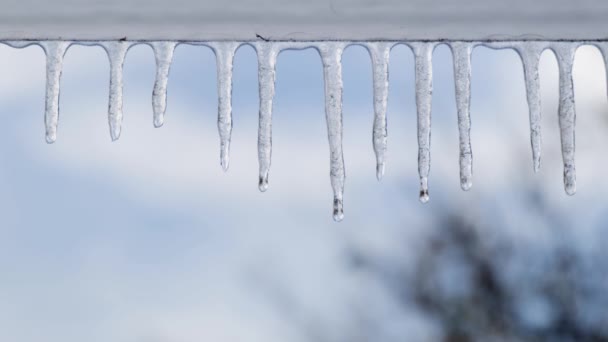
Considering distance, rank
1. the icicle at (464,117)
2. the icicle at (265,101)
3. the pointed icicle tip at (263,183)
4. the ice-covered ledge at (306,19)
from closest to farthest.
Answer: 1. the ice-covered ledge at (306,19)
2. the icicle at (265,101)
3. the icicle at (464,117)
4. the pointed icicle tip at (263,183)

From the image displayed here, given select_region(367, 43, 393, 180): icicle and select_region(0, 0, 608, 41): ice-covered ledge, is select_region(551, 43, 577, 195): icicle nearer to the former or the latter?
select_region(0, 0, 608, 41): ice-covered ledge

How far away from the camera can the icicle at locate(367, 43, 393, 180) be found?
124cm

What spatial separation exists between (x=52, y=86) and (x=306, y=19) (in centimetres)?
48

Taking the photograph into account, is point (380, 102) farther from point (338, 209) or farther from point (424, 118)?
point (338, 209)

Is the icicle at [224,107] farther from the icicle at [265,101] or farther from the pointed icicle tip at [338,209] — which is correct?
the pointed icicle tip at [338,209]

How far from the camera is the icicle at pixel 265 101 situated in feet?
3.90

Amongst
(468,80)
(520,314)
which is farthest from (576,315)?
(468,80)

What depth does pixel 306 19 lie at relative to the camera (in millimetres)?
1095

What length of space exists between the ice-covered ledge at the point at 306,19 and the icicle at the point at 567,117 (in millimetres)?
129

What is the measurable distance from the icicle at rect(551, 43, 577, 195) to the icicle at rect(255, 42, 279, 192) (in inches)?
15.2

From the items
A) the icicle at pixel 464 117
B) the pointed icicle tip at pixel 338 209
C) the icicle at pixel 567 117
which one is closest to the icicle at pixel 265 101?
the pointed icicle tip at pixel 338 209

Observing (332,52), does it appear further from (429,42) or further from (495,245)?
(495,245)

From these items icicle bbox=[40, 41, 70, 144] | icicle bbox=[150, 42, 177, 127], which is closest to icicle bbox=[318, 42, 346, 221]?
icicle bbox=[150, 42, 177, 127]

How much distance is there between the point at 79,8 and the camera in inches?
43.7
